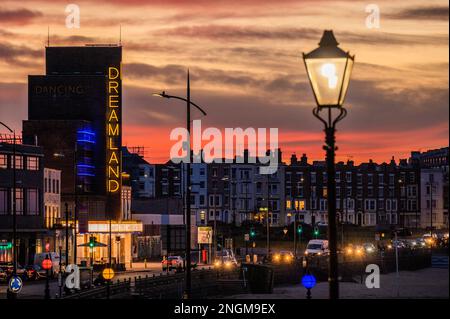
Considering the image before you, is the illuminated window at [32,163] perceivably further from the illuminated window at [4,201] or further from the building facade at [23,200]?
the illuminated window at [4,201]

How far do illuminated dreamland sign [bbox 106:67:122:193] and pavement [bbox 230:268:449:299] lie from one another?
2966 cm

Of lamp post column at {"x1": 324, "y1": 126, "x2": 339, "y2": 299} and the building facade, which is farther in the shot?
the building facade

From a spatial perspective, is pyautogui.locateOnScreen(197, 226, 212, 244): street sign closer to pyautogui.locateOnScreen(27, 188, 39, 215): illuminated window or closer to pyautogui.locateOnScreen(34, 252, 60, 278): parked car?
pyautogui.locateOnScreen(34, 252, 60, 278): parked car

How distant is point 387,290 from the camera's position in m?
109

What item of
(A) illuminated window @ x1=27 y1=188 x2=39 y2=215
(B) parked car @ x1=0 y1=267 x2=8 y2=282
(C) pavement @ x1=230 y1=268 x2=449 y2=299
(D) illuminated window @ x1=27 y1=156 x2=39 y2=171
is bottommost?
(C) pavement @ x1=230 y1=268 x2=449 y2=299

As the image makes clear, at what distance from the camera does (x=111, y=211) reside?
133 meters

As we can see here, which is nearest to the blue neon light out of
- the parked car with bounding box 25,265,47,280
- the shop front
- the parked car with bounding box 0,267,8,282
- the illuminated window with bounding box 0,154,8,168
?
the shop front

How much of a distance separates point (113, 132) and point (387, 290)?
41.4 m

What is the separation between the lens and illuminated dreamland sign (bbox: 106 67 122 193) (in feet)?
438

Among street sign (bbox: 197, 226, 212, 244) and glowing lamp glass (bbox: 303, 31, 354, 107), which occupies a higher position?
glowing lamp glass (bbox: 303, 31, 354, 107)

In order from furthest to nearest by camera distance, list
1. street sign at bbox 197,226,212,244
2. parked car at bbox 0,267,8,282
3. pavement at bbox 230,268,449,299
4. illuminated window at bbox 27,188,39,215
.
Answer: illuminated window at bbox 27,188,39,215 < street sign at bbox 197,226,212,244 < pavement at bbox 230,268,449,299 < parked car at bbox 0,267,8,282

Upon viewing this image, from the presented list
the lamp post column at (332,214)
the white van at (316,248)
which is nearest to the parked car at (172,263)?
the white van at (316,248)
